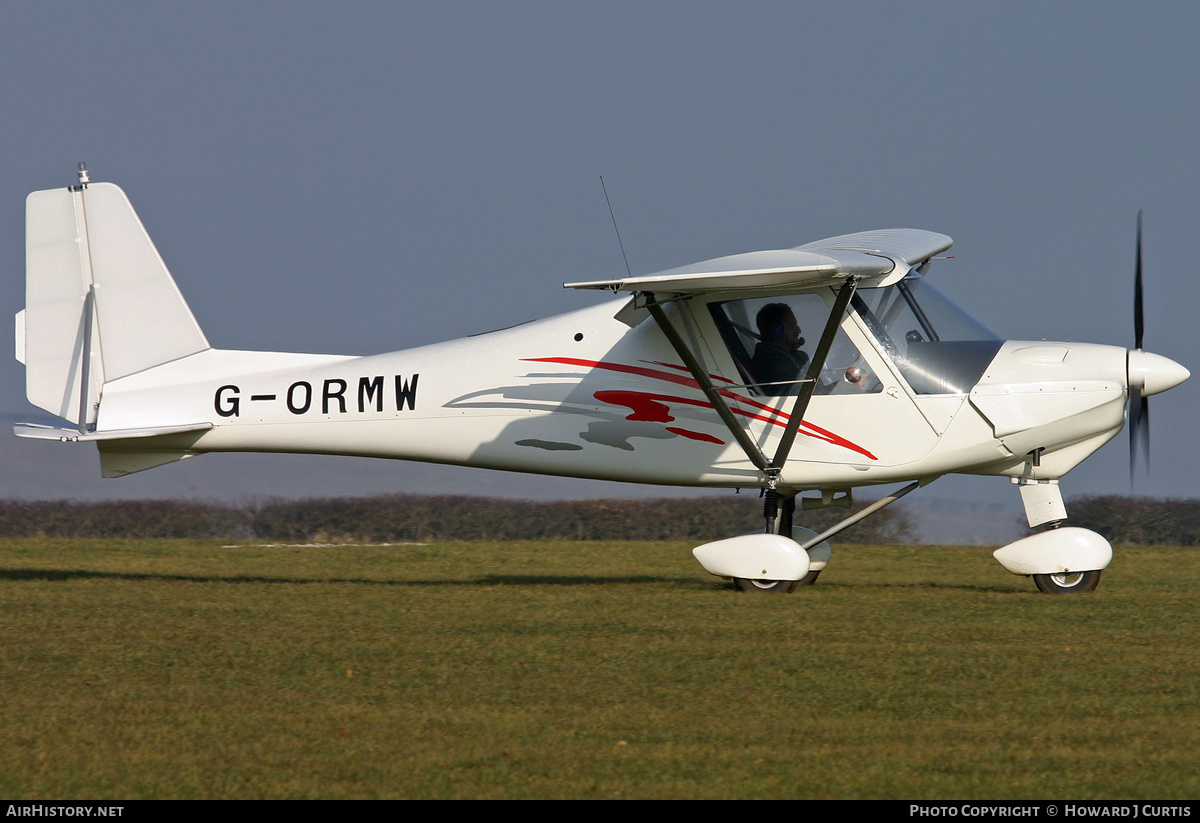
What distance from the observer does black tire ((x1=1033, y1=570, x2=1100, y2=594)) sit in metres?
10.0

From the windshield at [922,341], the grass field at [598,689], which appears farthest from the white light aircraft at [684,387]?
the grass field at [598,689]

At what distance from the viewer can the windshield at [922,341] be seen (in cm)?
1012

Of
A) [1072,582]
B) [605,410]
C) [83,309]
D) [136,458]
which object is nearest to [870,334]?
[605,410]

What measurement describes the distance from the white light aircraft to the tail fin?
0.06 ft

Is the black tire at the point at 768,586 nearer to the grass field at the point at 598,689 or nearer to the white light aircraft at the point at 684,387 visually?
the white light aircraft at the point at 684,387

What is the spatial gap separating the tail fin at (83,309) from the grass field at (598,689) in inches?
77.3

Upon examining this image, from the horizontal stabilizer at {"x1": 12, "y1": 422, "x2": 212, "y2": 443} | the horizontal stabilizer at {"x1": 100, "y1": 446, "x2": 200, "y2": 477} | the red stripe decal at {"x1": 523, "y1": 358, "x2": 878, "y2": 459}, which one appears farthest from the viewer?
the horizontal stabilizer at {"x1": 100, "y1": 446, "x2": 200, "y2": 477}

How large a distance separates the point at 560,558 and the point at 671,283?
542 centimetres

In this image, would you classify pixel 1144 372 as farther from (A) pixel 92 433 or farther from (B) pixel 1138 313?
(A) pixel 92 433

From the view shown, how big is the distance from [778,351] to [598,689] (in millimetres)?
4596

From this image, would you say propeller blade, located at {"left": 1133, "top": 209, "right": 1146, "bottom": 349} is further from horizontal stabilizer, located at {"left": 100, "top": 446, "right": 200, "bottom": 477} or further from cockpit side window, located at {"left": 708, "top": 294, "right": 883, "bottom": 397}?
horizontal stabilizer, located at {"left": 100, "top": 446, "right": 200, "bottom": 477}

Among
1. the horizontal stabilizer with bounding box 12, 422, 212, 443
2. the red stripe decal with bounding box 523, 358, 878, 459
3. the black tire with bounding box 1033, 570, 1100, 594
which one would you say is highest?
the red stripe decal with bounding box 523, 358, 878, 459

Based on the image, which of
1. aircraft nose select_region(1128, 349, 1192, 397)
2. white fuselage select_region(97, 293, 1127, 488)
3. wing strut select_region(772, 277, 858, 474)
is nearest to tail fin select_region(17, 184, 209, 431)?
white fuselage select_region(97, 293, 1127, 488)

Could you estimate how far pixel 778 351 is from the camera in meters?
10.4
